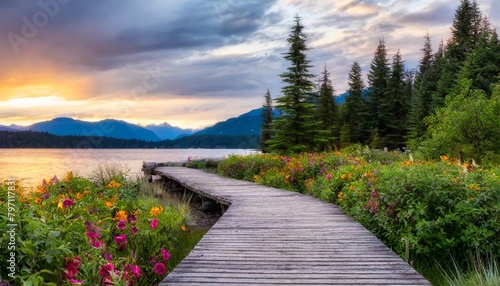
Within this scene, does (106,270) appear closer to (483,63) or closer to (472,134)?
(472,134)

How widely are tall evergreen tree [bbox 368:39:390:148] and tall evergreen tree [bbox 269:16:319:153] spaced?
28997 millimetres

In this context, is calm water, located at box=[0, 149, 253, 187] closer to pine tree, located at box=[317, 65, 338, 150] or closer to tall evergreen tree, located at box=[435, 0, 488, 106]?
pine tree, located at box=[317, 65, 338, 150]

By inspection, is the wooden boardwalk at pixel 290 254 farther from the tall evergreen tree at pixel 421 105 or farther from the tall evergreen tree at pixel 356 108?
the tall evergreen tree at pixel 356 108

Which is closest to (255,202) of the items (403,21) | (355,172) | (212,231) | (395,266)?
(355,172)

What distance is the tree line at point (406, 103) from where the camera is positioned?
15203 mm

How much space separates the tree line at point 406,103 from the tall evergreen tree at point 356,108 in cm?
13

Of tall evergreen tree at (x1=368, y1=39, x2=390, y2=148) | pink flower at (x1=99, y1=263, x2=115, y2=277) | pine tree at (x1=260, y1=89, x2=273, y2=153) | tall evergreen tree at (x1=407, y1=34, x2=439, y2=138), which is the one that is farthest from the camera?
pine tree at (x1=260, y1=89, x2=273, y2=153)

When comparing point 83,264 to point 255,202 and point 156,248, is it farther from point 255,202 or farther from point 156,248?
point 255,202

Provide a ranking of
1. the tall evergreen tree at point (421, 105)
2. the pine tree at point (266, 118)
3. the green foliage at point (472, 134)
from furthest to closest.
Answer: the pine tree at point (266, 118)
the tall evergreen tree at point (421, 105)
the green foliage at point (472, 134)

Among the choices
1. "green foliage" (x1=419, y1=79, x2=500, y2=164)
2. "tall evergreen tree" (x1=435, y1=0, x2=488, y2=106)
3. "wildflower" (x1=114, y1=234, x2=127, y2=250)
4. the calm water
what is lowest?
the calm water

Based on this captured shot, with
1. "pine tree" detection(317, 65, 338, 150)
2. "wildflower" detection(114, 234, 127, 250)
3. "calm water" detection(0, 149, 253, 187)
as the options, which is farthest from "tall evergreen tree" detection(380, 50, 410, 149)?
"wildflower" detection(114, 234, 127, 250)

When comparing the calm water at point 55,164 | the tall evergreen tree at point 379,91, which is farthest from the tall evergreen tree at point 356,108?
the calm water at point 55,164

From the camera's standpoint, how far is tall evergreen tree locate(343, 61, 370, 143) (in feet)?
172

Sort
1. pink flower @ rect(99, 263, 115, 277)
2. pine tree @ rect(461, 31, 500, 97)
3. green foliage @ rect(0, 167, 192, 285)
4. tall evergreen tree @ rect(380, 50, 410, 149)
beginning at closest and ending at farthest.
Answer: green foliage @ rect(0, 167, 192, 285), pink flower @ rect(99, 263, 115, 277), pine tree @ rect(461, 31, 500, 97), tall evergreen tree @ rect(380, 50, 410, 149)
